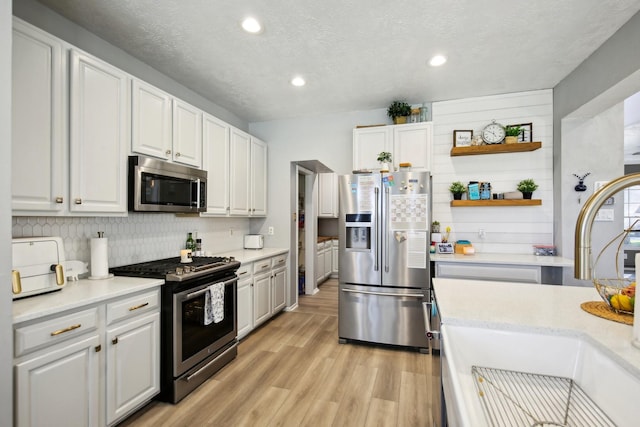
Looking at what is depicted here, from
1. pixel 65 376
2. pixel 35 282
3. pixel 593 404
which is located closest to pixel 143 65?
pixel 35 282

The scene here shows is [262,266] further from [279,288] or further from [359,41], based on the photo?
[359,41]

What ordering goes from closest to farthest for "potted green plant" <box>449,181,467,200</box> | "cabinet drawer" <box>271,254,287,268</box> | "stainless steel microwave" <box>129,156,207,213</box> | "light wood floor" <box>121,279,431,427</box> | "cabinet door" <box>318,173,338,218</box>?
"light wood floor" <box>121,279,431,427</box>
"stainless steel microwave" <box>129,156,207,213</box>
"potted green plant" <box>449,181,467,200</box>
"cabinet drawer" <box>271,254,287,268</box>
"cabinet door" <box>318,173,338,218</box>

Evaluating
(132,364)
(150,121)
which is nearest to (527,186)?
(150,121)

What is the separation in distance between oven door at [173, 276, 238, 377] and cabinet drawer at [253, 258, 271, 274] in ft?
2.09

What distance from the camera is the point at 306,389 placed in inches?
93.4

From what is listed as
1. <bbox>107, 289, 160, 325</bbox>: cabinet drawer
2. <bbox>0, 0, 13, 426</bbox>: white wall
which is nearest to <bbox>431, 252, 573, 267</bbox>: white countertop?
<bbox>107, 289, 160, 325</bbox>: cabinet drawer

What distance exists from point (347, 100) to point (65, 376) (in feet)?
11.5

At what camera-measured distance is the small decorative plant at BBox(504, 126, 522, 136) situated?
3.30 m

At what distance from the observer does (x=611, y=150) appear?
120 inches

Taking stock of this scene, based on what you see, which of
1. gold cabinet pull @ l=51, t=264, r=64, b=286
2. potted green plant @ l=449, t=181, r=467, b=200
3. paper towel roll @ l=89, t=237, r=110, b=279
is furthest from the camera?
potted green plant @ l=449, t=181, r=467, b=200

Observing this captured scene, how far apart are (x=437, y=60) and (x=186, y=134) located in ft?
7.88

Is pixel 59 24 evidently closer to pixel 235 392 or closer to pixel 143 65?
pixel 143 65

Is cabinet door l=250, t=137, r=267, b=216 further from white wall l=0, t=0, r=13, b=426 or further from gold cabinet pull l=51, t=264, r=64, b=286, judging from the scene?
white wall l=0, t=0, r=13, b=426

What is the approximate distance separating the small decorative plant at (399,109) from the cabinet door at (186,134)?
219 centimetres
